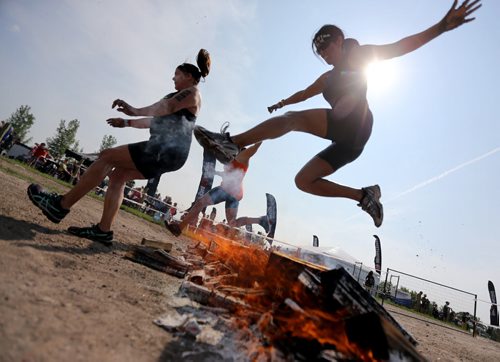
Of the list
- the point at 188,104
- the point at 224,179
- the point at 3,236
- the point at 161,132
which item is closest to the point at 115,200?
the point at 161,132

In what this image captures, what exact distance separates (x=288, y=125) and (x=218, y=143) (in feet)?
2.82

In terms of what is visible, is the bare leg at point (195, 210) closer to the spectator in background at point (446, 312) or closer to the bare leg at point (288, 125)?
the bare leg at point (288, 125)

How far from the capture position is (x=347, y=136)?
322 centimetres

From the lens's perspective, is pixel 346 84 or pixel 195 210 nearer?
pixel 346 84

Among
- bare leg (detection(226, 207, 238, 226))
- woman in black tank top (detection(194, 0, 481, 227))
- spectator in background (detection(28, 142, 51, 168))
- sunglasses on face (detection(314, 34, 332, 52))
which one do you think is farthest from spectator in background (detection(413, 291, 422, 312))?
spectator in background (detection(28, 142, 51, 168))

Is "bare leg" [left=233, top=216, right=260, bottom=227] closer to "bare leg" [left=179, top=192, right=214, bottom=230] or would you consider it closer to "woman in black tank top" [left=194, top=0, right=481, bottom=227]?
"bare leg" [left=179, top=192, right=214, bottom=230]

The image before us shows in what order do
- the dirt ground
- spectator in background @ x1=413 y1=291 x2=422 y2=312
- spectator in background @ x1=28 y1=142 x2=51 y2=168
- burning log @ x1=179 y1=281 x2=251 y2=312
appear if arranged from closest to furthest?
the dirt ground < burning log @ x1=179 y1=281 x2=251 y2=312 < spectator in background @ x1=28 y1=142 x2=51 y2=168 < spectator in background @ x1=413 y1=291 x2=422 y2=312

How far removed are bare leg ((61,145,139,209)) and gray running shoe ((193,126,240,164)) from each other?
894 millimetres

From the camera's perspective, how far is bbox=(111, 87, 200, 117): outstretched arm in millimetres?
3457

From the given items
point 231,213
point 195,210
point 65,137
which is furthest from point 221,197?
point 65,137

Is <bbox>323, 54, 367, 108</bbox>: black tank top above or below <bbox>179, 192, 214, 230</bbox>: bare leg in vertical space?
above

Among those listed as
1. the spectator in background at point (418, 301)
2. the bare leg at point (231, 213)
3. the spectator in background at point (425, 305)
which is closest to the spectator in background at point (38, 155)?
the bare leg at point (231, 213)

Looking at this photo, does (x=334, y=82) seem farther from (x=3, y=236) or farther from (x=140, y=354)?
(x=3, y=236)

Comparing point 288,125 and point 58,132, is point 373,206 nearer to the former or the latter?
point 288,125
